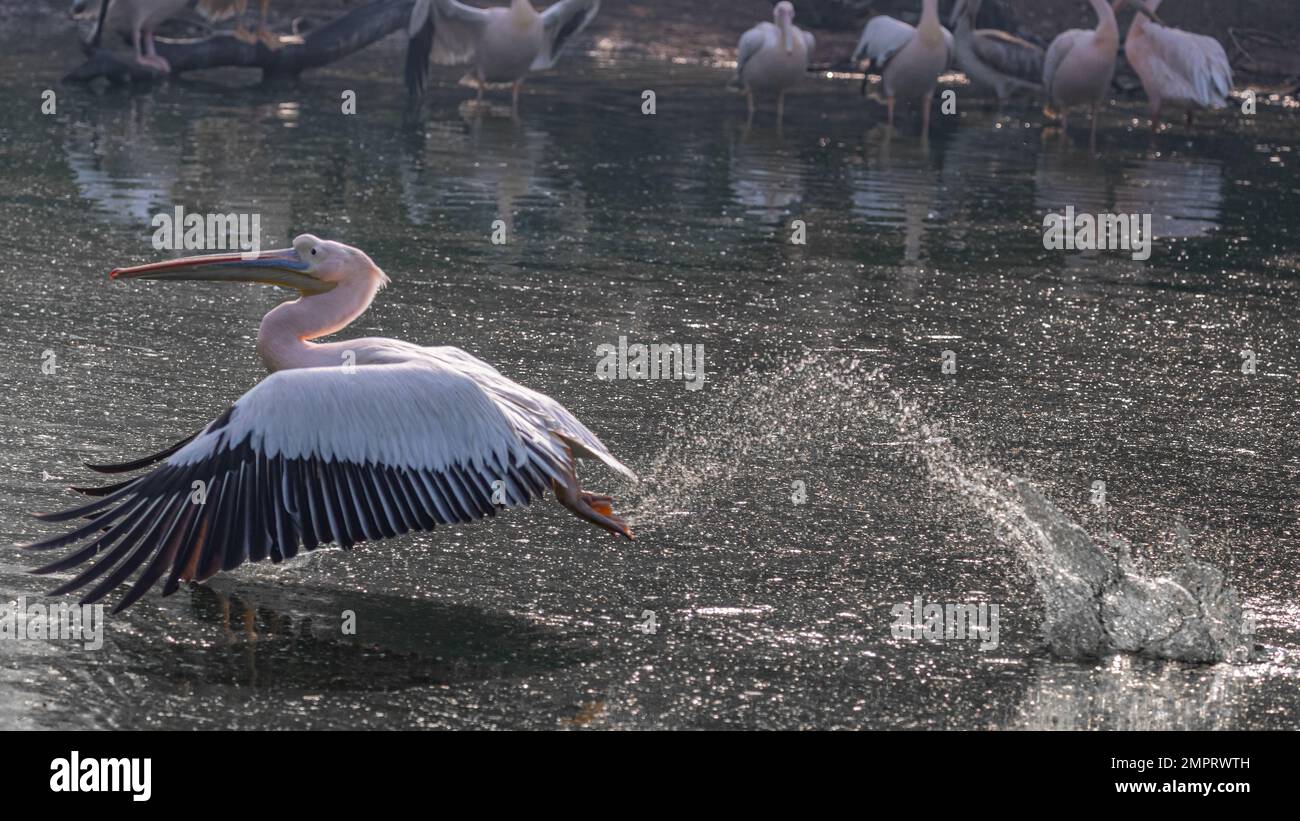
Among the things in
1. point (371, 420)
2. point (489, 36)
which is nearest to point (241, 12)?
point (489, 36)

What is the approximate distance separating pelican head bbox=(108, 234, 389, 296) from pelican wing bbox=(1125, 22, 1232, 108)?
12.0 m

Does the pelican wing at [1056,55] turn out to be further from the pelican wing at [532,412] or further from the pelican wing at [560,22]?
the pelican wing at [532,412]

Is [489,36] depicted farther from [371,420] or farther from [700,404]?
[371,420]

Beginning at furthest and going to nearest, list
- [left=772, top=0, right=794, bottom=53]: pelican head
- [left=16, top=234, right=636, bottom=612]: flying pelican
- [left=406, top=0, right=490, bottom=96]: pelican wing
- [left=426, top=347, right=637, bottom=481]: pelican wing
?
[left=406, top=0, right=490, bottom=96]: pelican wing < [left=772, top=0, right=794, bottom=53]: pelican head < [left=426, top=347, right=637, bottom=481]: pelican wing < [left=16, top=234, right=636, bottom=612]: flying pelican

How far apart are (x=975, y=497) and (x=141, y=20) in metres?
12.4

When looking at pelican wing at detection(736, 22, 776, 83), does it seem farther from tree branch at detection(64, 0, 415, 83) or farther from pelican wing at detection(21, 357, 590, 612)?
pelican wing at detection(21, 357, 590, 612)

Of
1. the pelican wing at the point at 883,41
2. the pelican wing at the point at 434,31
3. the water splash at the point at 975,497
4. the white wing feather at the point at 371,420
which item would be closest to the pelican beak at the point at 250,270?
the white wing feather at the point at 371,420

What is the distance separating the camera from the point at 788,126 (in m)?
15.4

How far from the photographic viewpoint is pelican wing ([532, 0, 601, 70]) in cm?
1650

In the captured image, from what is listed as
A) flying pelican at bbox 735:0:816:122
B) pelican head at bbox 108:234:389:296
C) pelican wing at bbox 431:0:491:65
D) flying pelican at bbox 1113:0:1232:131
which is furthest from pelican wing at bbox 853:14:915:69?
pelican head at bbox 108:234:389:296

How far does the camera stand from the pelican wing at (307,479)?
13.4 ft

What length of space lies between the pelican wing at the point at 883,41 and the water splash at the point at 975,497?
380 inches
